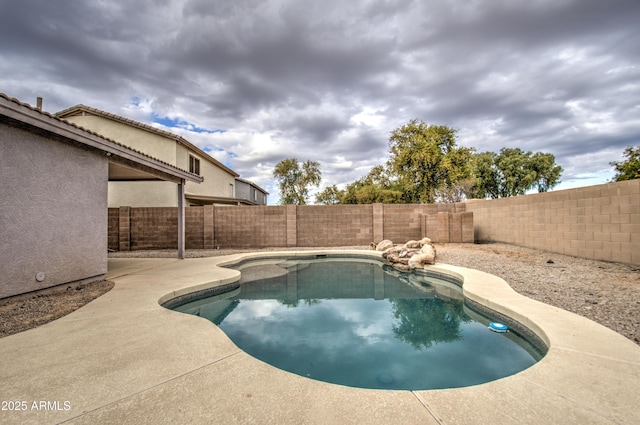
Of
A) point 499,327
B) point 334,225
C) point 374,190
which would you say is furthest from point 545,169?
point 499,327

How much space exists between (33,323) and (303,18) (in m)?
8.53

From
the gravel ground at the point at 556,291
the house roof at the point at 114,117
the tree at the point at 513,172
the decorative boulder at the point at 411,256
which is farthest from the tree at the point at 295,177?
the gravel ground at the point at 556,291

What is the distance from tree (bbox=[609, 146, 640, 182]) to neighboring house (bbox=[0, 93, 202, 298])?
2252cm

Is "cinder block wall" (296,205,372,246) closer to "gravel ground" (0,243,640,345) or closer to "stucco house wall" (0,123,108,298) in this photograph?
"gravel ground" (0,243,640,345)

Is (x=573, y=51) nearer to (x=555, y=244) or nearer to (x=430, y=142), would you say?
(x=555, y=244)

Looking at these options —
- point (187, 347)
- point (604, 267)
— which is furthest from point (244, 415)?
point (604, 267)

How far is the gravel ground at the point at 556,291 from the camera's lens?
3.28 meters

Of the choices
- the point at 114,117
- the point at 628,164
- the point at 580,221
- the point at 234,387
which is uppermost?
the point at 114,117

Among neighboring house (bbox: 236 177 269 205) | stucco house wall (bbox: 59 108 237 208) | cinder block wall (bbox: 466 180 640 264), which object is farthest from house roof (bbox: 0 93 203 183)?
neighboring house (bbox: 236 177 269 205)

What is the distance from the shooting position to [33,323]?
314 centimetres

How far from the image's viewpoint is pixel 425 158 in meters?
19.7

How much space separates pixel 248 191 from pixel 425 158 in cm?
1516

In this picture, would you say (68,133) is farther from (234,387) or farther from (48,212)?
(234,387)

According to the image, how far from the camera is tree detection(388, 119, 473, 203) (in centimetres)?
2003
